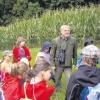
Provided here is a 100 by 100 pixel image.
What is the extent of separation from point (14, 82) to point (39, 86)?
4.64ft

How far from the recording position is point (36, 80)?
680 centimetres

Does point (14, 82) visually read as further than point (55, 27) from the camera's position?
No

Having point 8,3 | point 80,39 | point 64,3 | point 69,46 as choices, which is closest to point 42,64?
point 69,46

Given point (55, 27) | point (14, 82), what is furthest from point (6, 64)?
point (55, 27)

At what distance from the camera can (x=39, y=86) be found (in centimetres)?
676

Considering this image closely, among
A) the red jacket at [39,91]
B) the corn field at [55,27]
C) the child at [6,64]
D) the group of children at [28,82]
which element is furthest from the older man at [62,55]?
the corn field at [55,27]

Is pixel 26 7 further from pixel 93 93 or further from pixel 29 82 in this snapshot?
pixel 93 93

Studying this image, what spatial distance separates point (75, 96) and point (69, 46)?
5.29 m

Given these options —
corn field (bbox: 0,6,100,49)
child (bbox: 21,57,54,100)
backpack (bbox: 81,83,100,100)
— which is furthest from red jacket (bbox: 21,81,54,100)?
corn field (bbox: 0,6,100,49)

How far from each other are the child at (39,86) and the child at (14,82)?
1.44ft

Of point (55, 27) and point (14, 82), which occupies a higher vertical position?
point (14, 82)

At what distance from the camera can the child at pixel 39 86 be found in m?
6.76

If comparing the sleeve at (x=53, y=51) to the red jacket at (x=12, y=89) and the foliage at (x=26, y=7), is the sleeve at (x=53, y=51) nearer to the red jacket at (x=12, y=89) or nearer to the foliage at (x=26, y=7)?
the red jacket at (x=12, y=89)

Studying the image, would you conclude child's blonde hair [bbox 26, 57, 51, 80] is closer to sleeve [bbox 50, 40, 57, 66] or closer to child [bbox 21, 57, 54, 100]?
child [bbox 21, 57, 54, 100]
